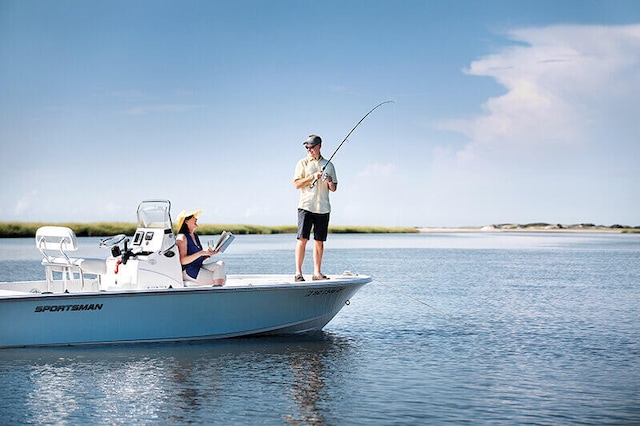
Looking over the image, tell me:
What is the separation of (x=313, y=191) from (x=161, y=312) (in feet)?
7.66

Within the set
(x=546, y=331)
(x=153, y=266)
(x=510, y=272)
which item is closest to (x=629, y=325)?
(x=546, y=331)

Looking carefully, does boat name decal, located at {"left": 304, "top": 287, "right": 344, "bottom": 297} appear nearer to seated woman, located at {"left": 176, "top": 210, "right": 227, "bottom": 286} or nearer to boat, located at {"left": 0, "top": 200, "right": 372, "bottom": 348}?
boat, located at {"left": 0, "top": 200, "right": 372, "bottom": 348}

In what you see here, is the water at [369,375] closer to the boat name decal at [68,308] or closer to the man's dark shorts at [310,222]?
the boat name decal at [68,308]

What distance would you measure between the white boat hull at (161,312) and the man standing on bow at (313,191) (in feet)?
1.75

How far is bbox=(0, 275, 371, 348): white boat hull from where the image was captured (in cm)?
1038

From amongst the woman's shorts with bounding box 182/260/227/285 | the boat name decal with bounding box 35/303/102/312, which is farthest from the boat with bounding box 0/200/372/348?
the woman's shorts with bounding box 182/260/227/285

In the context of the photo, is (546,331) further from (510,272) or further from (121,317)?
(510,272)

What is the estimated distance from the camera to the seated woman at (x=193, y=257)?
10.9m

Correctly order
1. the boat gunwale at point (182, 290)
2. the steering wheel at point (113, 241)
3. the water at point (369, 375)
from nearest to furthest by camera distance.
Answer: the water at point (369, 375)
the boat gunwale at point (182, 290)
the steering wheel at point (113, 241)

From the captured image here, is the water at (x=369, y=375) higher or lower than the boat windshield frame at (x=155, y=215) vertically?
lower

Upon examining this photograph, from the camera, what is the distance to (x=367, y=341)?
1170 centimetres

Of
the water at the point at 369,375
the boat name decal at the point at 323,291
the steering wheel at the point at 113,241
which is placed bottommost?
the water at the point at 369,375

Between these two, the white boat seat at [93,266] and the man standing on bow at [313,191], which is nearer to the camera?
the white boat seat at [93,266]

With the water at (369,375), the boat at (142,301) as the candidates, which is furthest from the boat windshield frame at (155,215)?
the water at (369,375)
